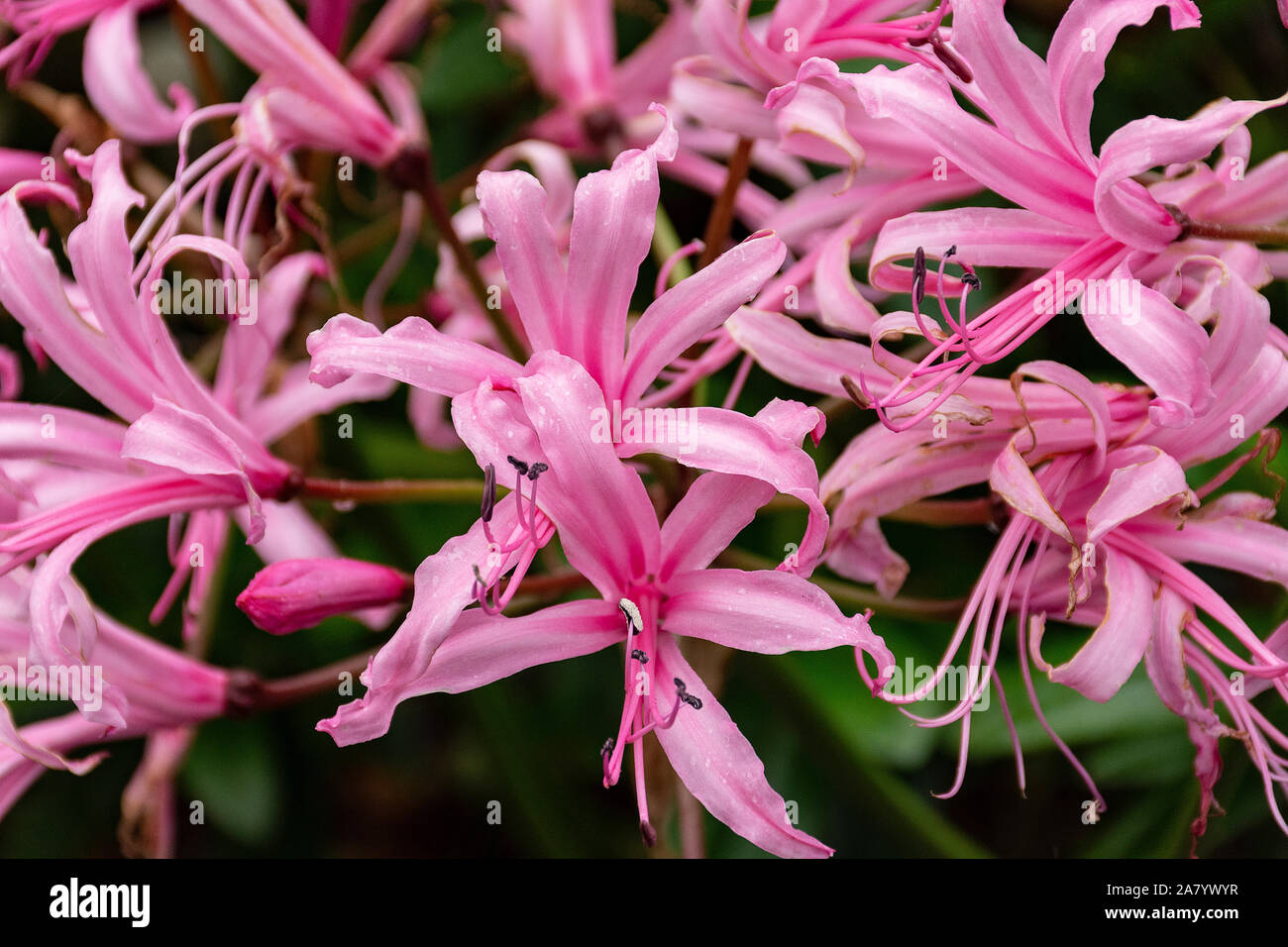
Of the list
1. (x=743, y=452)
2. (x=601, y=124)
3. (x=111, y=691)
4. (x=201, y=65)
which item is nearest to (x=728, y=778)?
(x=743, y=452)

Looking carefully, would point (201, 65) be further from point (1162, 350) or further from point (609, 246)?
point (1162, 350)

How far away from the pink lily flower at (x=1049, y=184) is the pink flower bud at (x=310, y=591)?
0.38m

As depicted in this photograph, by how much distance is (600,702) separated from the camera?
1645 millimetres

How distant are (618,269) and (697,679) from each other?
27 cm

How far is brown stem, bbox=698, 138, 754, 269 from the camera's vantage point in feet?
3.39

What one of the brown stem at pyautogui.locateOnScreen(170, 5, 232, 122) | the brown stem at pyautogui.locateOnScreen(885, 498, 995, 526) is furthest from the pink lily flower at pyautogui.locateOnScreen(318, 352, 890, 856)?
the brown stem at pyautogui.locateOnScreen(170, 5, 232, 122)

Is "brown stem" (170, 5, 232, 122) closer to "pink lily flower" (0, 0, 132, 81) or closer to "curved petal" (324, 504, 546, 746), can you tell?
"pink lily flower" (0, 0, 132, 81)

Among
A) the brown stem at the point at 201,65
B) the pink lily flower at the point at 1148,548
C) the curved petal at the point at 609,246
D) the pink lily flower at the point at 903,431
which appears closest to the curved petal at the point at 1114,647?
the pink lily flower at the point at 1148,548

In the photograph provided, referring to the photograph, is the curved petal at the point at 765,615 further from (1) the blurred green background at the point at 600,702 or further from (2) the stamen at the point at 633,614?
(1) the blurred green background at the point at 600,702

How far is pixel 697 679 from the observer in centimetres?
82

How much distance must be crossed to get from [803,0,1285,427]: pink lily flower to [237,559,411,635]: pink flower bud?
38cm
